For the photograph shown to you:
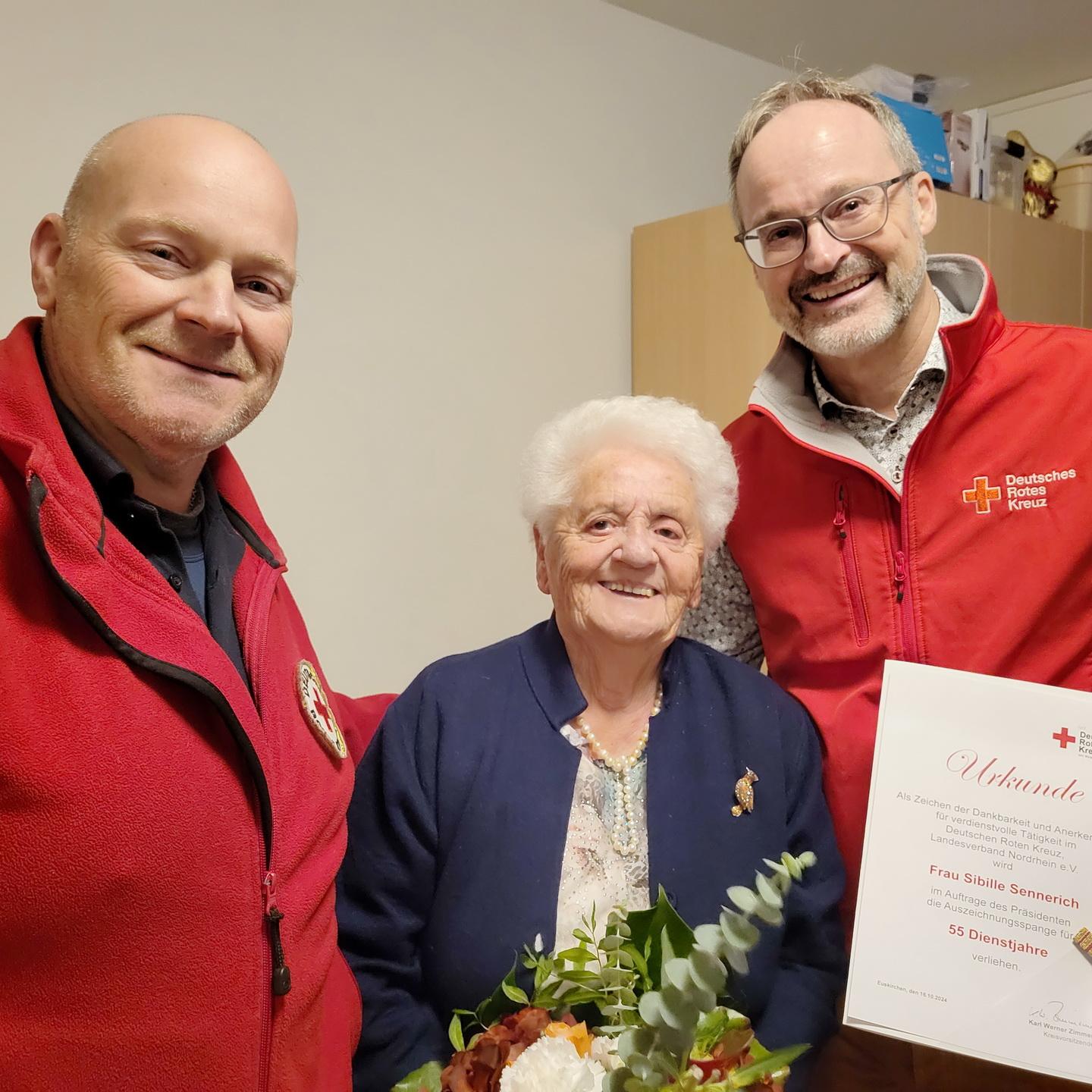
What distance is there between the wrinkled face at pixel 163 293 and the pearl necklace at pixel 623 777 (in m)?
0.60

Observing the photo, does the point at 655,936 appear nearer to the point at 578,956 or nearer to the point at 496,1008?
the point at 578,956

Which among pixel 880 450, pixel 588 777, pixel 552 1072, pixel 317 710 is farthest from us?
pixel 880 450

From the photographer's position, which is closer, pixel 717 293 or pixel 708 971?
pixel 708 971

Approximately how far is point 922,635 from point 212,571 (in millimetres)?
937

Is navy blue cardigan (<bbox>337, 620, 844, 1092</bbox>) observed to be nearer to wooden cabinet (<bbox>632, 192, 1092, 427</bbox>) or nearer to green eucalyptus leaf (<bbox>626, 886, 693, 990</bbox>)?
green eucalyptus leaf (<bbox>626, 886, 693, 990</bbox>)

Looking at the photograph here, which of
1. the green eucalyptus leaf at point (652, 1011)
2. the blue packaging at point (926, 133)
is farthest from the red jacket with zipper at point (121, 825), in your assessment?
the blue packaging at point (926, 133)

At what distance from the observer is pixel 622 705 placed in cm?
142

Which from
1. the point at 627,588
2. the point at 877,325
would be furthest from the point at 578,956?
the point at 877,325

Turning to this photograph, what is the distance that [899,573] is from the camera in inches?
58.1

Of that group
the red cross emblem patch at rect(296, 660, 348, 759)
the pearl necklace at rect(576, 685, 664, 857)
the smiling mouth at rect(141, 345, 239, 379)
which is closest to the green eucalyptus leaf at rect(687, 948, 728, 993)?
the pearl necklace at rect(576, 685, 664, 857)

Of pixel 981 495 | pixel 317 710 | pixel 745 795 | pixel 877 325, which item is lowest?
pixel 745 795

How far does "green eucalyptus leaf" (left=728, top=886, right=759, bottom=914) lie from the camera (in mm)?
990

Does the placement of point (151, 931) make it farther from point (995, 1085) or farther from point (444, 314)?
point (444, 314)

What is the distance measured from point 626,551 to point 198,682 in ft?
1.89
